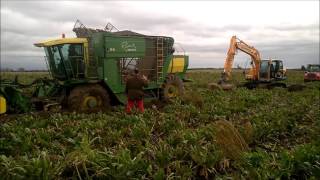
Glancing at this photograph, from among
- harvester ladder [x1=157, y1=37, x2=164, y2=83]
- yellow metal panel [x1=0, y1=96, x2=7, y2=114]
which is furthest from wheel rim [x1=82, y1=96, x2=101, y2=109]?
harvester ladder [x1=157, y1=37, x2=164, y2=83]

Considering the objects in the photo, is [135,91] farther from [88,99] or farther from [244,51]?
[244,51]

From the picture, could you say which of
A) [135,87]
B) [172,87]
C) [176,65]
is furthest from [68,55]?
[176,65]

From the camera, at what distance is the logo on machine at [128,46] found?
573 inches

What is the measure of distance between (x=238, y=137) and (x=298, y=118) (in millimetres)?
5090

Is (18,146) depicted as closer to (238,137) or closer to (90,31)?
(238,137)

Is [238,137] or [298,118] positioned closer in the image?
[238,137]

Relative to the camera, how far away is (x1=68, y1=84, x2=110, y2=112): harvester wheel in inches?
519

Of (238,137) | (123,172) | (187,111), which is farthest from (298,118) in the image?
(123,172)

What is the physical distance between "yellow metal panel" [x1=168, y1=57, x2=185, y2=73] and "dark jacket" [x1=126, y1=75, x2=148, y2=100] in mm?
4495

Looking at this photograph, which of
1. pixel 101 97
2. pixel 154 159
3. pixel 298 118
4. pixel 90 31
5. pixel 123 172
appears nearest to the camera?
pixel 123 172

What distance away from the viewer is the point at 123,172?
18.2 ft

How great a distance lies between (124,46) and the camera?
1457 cm

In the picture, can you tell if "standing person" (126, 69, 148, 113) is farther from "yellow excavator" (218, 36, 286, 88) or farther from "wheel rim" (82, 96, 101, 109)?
"yellow excavator" (218, 36, 286, 88)

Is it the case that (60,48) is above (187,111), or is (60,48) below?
above
